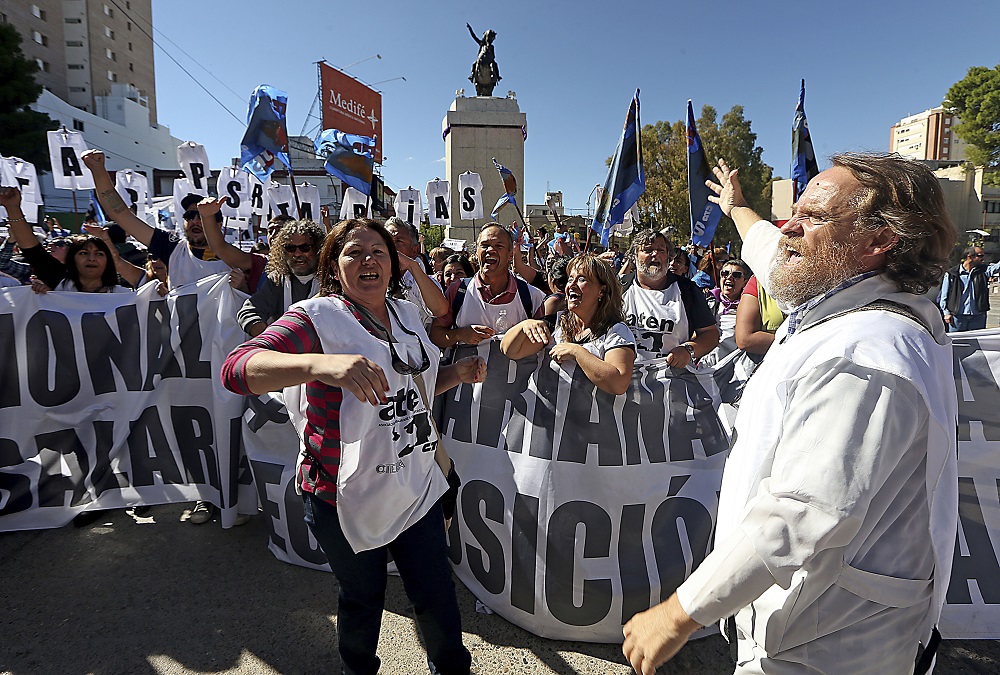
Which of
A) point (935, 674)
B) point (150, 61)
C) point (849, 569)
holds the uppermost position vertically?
point (150, 61)

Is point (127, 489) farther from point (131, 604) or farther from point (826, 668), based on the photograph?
point (826, 668)

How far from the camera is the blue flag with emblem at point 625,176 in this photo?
5.82 meters

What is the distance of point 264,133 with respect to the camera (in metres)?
6.35

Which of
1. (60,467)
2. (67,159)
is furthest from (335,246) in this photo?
(67,159)

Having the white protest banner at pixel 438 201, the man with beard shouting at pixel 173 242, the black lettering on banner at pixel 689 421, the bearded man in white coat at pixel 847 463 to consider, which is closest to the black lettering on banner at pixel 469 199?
the white protest banner at pixel 438 201

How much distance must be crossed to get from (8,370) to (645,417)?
3.88 metres

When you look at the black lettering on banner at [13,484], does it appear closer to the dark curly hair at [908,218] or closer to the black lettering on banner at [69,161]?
the dark curly hair at [908,218]

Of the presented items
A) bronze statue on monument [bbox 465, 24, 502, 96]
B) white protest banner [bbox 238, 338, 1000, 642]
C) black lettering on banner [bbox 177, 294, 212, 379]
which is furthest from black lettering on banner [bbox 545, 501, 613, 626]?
bronze statue on monument [bbox 465, 24, 502, 96]

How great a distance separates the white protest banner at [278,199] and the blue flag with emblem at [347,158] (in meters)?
8.01

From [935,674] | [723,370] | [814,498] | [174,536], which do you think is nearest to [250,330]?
[174,536]

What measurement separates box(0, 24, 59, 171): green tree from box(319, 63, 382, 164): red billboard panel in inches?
616

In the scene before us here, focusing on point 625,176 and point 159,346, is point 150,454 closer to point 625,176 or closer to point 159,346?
point 159,346

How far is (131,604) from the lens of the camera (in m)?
2.84

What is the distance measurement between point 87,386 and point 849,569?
13.8ft
